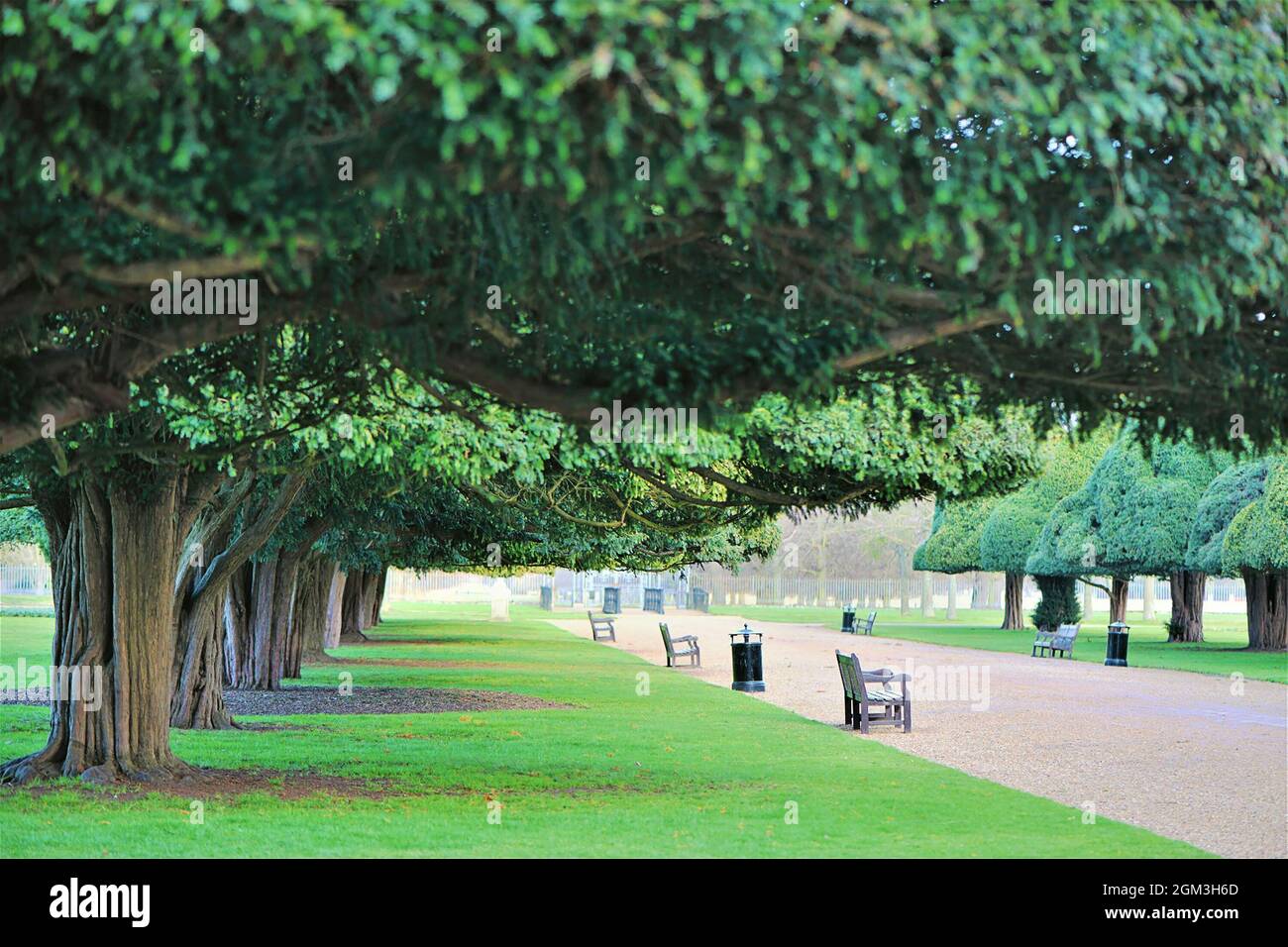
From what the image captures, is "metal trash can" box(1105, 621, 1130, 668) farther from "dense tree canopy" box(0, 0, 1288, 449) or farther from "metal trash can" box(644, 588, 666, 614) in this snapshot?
"metal trash can" box(644, 588, 666, 614)

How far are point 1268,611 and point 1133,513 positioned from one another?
422 cm

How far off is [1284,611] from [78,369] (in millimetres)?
36899

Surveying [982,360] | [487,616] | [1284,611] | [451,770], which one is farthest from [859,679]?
[487,616]

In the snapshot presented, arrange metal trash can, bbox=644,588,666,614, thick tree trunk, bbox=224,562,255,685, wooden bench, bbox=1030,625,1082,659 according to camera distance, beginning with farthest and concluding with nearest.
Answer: metal trash can, bbox=644,588,666,614
wooden bench, bbox=1030,625,1082,659
thick tree trunk, bbox=224,562,255,685

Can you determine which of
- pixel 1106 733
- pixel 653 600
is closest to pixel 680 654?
pixel 1106 733

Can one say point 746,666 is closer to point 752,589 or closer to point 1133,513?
point 1133,513

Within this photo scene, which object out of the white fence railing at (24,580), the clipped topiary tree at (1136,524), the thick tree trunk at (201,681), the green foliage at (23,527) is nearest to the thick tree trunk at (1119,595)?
the clipped topiary tree at (1136,524)

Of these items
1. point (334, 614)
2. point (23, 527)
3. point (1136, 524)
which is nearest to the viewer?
point (23, 527)

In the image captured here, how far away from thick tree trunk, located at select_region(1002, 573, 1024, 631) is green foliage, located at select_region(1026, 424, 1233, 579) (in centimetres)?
1292

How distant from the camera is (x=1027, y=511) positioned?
4822 centimetres

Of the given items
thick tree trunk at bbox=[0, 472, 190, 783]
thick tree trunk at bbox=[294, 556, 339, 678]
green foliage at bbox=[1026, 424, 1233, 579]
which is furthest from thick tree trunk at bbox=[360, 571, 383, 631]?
thick tree trunk at bbox=[0, 472, 190, 783]

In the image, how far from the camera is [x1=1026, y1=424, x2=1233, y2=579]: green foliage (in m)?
38.0

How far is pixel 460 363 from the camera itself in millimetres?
5871
